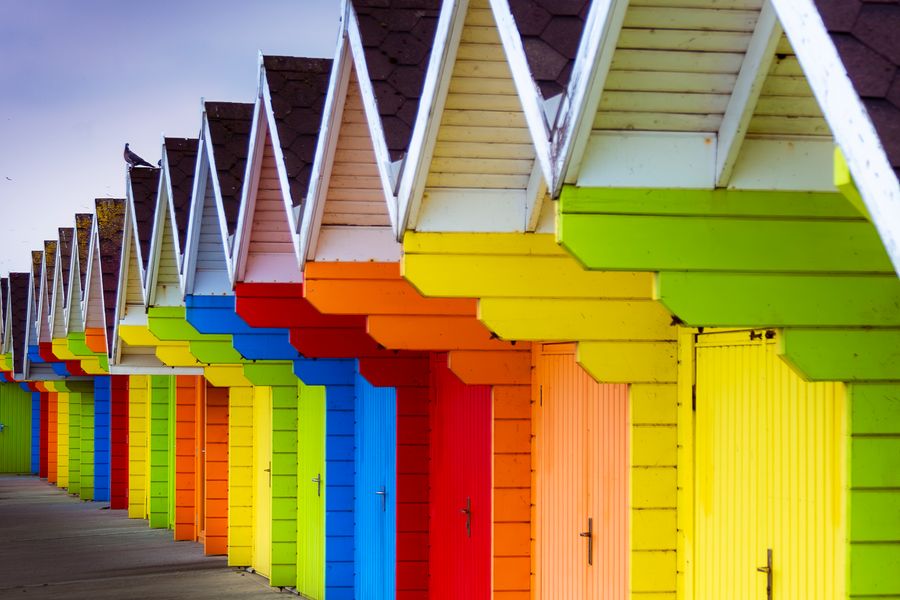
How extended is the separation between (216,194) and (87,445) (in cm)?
2049

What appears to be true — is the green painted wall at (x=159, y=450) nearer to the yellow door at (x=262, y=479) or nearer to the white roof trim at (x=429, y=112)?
the yellow door at (x=262, y=479)

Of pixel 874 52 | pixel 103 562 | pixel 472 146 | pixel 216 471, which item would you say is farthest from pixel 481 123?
pixel 103 562

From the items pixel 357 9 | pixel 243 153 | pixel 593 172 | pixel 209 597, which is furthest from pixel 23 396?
pixel 593 172

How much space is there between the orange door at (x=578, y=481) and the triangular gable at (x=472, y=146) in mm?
1028

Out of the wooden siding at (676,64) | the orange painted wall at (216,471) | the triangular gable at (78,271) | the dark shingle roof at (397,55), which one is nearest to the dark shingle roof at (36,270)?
the triangular gable at (78,271)

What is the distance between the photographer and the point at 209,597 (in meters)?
14.7

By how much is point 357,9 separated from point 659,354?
2584mm

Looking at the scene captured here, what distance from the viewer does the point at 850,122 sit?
9.32ft

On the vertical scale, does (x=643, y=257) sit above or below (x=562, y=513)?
above

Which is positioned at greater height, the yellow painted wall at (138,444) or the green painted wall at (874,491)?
the green painted wall at (874,491)

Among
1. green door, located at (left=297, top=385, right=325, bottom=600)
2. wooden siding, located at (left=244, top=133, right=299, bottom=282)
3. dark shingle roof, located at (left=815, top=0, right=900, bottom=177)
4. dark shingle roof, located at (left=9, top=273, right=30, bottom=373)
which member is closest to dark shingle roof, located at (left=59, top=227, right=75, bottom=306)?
dark shingle roof, located at (left=9, top=273, right=30, bottom=373)

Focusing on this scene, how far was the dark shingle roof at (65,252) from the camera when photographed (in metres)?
27.2

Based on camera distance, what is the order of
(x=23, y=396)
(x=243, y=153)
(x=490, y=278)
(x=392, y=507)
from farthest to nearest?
(x=23, y=396)
(x=243, y=153)
(x=392, y=507)
(x=490, y=278)

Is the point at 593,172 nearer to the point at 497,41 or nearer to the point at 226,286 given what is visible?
the point at 497,41
